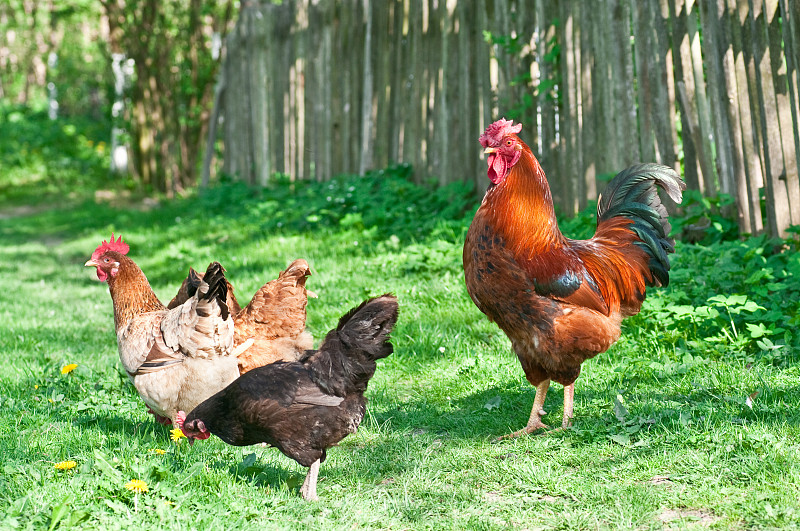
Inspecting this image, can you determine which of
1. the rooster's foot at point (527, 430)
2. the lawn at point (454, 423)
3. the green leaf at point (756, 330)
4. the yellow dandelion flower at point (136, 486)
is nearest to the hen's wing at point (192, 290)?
the lawn at point (454, 423)

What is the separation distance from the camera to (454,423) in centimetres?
472

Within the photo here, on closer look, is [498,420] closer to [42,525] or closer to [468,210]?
[42,525]

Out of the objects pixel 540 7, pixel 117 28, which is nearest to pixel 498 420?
pixel 540 7

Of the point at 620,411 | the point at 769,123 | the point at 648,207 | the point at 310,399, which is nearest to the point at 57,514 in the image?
the point at 310,399

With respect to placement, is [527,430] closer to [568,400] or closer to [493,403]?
[568,400]

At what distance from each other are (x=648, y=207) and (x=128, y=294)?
3533mm

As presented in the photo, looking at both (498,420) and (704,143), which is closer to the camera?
(498,420)

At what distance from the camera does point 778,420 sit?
4082 mm

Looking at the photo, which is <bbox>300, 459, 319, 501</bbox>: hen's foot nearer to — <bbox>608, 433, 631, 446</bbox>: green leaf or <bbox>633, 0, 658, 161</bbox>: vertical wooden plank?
<bbox>608, 433, 631, 446</bbox>: green leaf

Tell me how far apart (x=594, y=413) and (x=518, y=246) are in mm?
1190

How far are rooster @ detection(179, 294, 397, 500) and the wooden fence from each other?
3.68m

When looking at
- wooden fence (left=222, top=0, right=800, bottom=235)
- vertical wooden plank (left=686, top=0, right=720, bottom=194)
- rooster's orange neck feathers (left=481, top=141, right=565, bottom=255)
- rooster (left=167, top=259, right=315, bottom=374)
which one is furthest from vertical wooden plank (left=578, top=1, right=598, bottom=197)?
rooster (left=167, top=259, right=315, bottom=374)

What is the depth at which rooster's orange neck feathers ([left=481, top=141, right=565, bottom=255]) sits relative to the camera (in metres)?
4.32

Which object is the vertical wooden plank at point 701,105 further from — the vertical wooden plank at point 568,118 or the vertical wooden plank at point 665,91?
the vertical wooden plank at point 568,118
